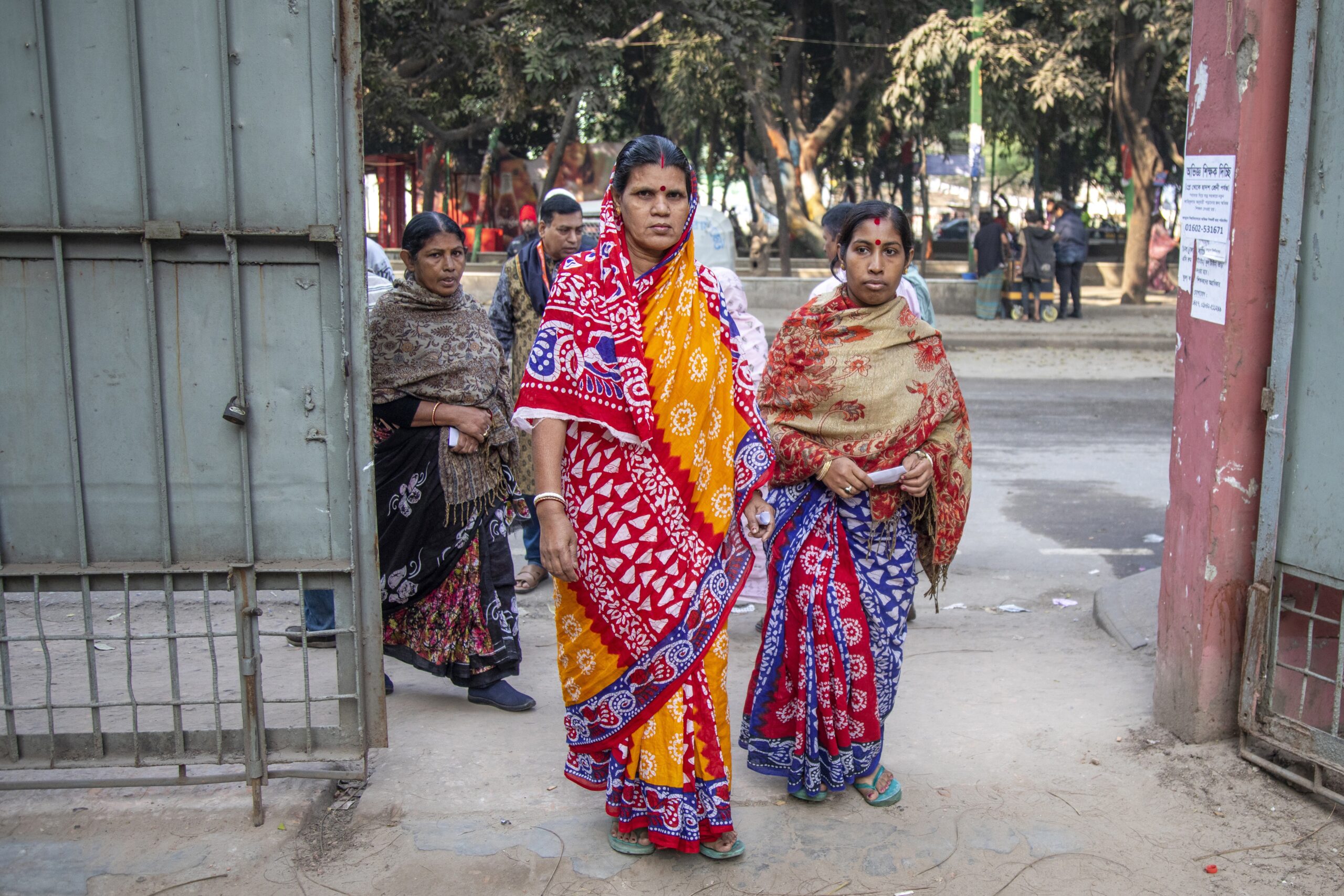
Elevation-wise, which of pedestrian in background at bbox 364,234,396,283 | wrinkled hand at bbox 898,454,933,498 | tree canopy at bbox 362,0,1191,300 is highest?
tree canopy at bbox 362,0,1191,300

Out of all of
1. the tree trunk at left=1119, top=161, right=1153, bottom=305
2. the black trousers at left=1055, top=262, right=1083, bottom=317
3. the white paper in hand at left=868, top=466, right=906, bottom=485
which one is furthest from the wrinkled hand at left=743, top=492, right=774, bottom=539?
the tree trunk at left=1119, top=161, right=1153, bottom=305

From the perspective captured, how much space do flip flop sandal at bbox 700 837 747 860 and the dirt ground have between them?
1.0 inches

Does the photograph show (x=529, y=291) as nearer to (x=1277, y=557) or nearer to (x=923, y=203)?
(x=1277, y=557)

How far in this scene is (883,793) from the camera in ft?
10.3

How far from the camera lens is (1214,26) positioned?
3.20m

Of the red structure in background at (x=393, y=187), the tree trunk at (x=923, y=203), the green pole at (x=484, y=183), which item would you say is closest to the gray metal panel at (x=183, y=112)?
the tree trunk at (x=923, y=203)

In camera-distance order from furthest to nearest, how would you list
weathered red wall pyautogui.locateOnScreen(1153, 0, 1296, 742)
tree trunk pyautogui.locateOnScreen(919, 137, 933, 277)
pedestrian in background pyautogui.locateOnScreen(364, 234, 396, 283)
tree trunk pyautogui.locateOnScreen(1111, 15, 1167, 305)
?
1. tree trunk pyautogui.locateOnScreen(919, 137, 933, 277)
2. tree trunk pyautogui.locateOnScreen(1111, 15, 1167, 305)
3. pedestrian in background pyautogui.locateOnScreen(364, 234, 396, 283)
4. weathered red wall pyautogui.locateOnScreen(1153, 0, 1296, 742)

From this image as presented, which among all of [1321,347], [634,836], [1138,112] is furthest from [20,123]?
[1138,112]

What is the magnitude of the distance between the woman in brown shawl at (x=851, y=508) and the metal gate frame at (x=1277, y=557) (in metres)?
0.84

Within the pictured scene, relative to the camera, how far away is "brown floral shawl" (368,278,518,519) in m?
3.67

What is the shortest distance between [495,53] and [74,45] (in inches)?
722

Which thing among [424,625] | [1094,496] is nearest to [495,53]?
[1094,496]

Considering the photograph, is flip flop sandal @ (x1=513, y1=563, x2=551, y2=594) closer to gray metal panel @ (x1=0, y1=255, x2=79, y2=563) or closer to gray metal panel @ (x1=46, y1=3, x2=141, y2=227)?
gray metal panel @ (x1=0, y1=255, x2=79, y2=563)

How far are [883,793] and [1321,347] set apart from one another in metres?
1.65
